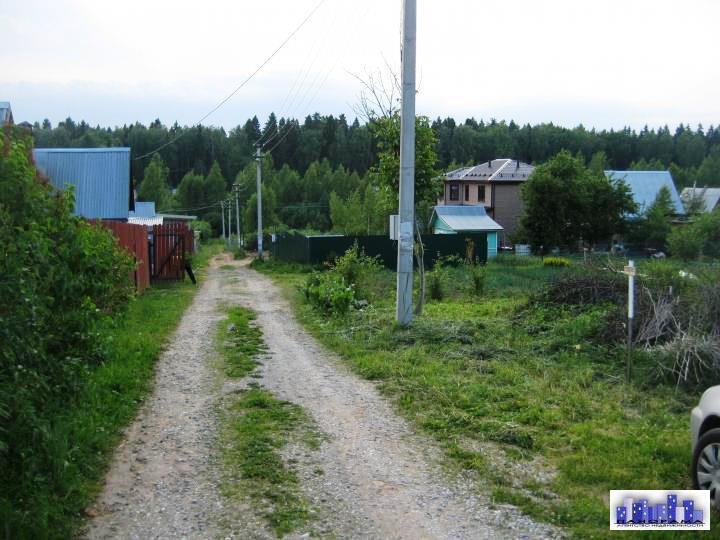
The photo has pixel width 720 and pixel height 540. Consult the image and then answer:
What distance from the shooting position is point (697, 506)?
15.7ft

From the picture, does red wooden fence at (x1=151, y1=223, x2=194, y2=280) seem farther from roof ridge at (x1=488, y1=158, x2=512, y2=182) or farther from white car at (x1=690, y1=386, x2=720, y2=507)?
roof ridge at (x1=488, y1=158, x2=512, y2=182)

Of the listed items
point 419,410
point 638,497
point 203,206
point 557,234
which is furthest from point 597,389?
point 203,206

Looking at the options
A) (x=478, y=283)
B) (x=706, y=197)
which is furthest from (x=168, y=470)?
(x=706, y=197)

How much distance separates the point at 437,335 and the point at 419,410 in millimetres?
4234

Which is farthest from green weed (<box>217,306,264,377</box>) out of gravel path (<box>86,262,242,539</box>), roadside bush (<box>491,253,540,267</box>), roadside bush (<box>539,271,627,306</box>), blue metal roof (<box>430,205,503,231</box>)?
blue metal roof (<box>430,205,503,231</box>)

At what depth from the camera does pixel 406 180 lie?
42.8 feet

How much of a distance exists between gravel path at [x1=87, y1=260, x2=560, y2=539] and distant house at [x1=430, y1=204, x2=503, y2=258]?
40.2m

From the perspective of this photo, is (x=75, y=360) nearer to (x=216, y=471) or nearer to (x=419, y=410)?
(x=216, y=471)

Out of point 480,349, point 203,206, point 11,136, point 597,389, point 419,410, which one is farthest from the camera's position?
point 203,206

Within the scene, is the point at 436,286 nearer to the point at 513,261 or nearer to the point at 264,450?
the point at 264,450

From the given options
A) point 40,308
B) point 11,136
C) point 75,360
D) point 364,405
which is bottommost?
point 364,405

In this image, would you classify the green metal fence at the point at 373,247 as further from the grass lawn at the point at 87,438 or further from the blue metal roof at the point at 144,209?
the grass lawn at the point at 87,438

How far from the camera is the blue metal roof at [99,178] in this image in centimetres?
2420

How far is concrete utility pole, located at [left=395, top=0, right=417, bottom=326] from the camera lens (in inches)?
504
